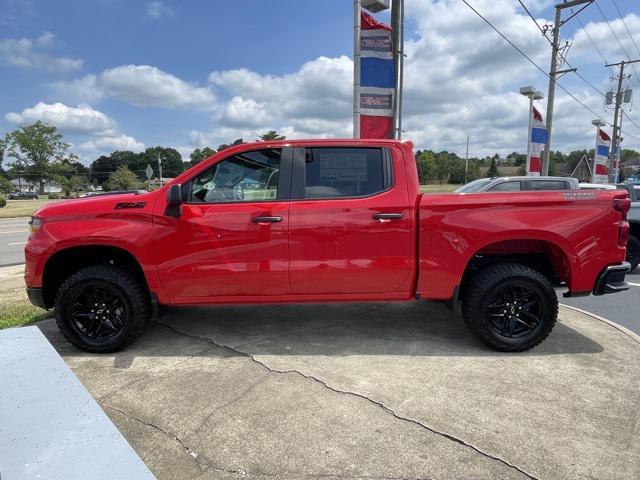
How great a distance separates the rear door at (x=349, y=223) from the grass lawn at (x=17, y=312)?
3.31 meters

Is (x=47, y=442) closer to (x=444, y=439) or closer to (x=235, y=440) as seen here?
(x=235, y=440)

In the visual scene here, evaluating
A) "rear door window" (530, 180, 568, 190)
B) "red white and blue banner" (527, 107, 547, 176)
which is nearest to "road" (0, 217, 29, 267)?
"rear door window" (530, 180, 568, 190)

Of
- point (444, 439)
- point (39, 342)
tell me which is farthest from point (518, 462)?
point (39, 342)

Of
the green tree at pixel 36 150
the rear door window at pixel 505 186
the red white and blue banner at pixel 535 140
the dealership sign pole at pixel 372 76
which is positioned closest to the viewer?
the dealership sign pole at pixel 372 76

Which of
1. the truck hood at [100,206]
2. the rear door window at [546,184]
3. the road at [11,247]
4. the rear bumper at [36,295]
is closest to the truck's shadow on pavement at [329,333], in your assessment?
the rear bumper at [36,295]

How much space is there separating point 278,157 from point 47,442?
3123 millimetres

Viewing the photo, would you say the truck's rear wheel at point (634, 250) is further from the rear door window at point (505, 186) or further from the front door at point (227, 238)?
the front door at point (227, 238)

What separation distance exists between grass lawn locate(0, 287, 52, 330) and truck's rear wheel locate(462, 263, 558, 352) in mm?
4776

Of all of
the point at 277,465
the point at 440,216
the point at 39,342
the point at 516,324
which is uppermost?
the point at 440,216

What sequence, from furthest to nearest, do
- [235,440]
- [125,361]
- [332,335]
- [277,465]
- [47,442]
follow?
[332,335], [125,361], [235,440], [277,465], [47,442]

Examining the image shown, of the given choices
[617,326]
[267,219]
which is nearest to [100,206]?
[267,219]

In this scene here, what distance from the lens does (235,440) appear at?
9.21 ft

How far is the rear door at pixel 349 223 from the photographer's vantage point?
13.3ft

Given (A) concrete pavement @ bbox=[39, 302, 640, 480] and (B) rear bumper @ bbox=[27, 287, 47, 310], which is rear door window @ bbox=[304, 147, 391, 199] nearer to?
(A) concrete pavement @ bbox=[39, 302, 640, 480]
